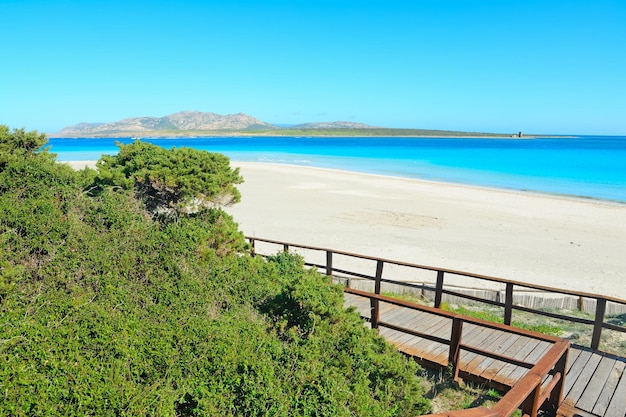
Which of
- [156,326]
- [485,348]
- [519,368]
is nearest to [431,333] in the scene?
[485,348]

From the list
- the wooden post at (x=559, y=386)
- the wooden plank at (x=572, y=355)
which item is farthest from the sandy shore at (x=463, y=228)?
the wooden post at (x=559, y=386)

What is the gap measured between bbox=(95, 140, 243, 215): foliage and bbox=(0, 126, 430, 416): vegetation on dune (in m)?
0.71

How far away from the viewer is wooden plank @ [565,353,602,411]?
4.53 m

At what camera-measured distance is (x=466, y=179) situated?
3834 cm

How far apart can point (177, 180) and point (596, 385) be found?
590 centimetres

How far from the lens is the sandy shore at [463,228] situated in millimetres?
12062

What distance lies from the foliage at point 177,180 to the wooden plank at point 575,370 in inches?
200

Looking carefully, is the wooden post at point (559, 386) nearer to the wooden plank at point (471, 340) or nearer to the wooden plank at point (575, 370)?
the wooden plank at point (575, 370)

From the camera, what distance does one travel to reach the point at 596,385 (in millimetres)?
4758

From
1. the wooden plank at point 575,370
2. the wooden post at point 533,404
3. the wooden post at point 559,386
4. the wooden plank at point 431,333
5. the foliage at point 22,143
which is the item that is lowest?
the wooden plank at point 431,333

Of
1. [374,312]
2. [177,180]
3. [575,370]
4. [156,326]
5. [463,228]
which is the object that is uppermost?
[177,180]

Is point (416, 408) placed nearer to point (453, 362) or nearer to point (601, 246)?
point (453, 362)

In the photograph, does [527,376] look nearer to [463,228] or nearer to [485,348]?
[485,348]

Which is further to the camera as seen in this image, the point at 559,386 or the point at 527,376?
the point at 559,386
